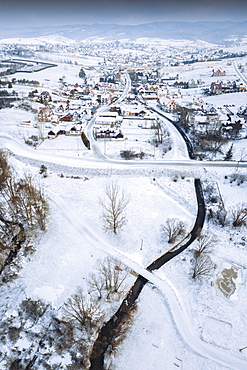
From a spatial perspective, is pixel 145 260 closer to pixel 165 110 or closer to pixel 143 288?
pixel 143 288

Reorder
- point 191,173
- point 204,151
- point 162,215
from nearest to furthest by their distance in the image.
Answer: point 162,215, point 191,173, point 204,151

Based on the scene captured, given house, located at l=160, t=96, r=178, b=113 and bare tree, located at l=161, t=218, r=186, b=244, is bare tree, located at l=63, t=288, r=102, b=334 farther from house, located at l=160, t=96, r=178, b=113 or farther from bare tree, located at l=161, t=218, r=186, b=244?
house, located at l=160, t=96, r=178, b=113

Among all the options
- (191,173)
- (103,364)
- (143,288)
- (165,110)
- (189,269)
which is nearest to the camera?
(103,364)

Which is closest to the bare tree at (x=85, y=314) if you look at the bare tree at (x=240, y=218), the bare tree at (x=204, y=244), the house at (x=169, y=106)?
the bare tree at (x=204, y=244)

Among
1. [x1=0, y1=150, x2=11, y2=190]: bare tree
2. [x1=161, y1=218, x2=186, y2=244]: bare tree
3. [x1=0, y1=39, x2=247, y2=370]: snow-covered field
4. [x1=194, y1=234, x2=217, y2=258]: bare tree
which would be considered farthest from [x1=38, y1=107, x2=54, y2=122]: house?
[x1=194, y1=234, x2=217, y2=258]: bare tree

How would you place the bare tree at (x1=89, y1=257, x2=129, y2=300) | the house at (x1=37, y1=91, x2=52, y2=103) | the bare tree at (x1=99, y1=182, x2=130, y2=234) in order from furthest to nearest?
the house at (x1=37, y1=91, x2=52, y2=103)
the bare tree at (x1=99, y1=182, x2=130, y2=234)
the bare tree at (x1=89, y1=257, x2=129, y2=300)

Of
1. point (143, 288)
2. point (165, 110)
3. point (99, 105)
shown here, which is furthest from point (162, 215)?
point (99, 105)
